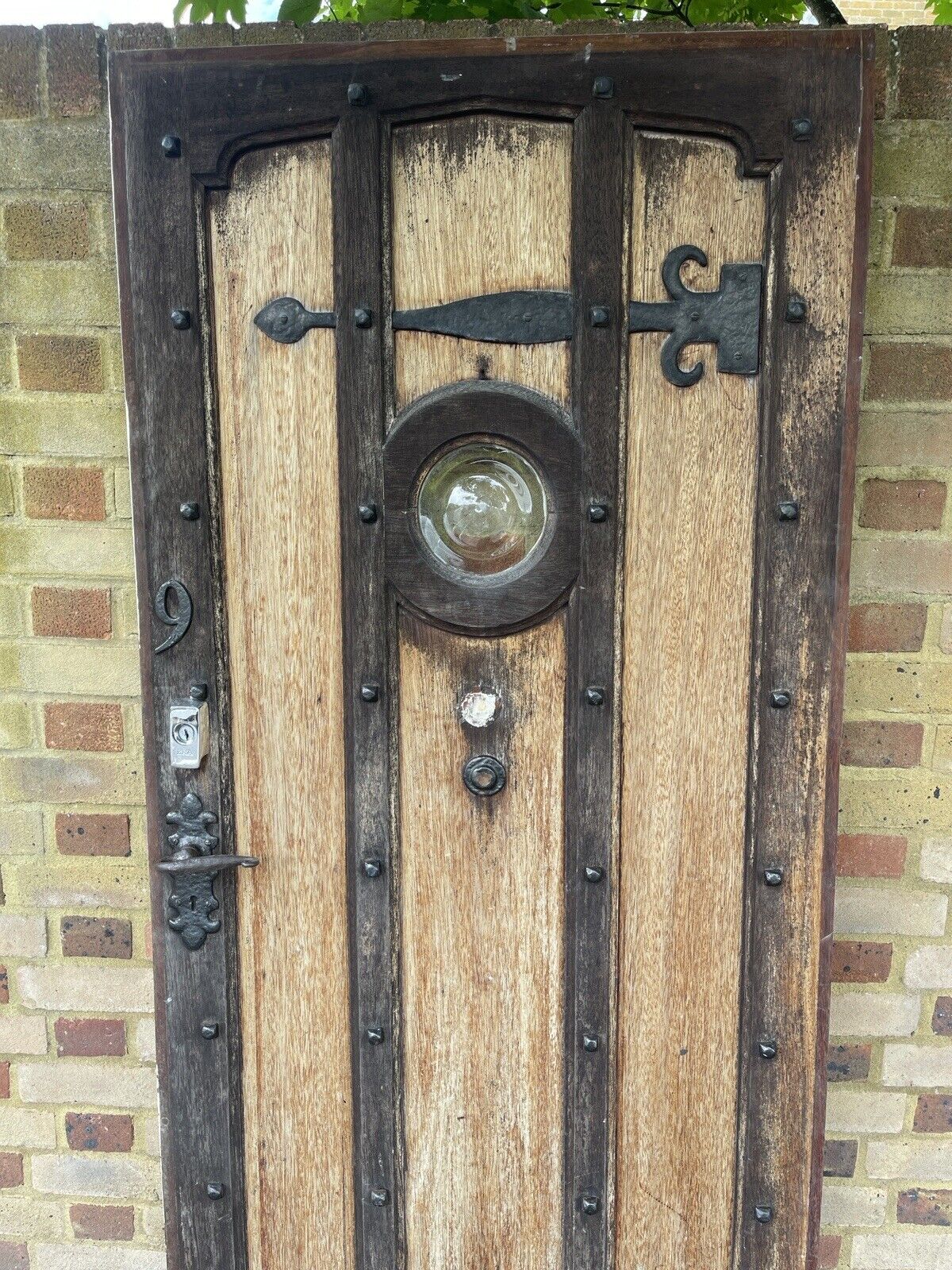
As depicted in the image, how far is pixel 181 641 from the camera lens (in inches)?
55.2

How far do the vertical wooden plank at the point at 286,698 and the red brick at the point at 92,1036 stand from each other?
23cm

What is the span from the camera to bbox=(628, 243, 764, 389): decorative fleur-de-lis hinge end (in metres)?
1.29

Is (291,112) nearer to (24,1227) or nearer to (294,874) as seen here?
(294,874)

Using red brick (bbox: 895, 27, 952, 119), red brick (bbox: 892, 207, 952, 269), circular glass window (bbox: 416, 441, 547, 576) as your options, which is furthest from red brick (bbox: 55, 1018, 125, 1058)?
red brick (bbox: 895, 27, 952, 119)

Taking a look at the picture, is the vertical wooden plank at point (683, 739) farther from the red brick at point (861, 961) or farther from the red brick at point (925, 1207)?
the red brick at point (925, 1207)

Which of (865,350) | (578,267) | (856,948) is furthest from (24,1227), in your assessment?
(865,350)

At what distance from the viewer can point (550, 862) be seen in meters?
1.43

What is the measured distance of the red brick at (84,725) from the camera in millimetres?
1503

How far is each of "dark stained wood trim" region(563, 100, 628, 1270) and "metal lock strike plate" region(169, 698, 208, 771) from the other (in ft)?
1.63

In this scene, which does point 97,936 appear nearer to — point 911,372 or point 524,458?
point 524,458

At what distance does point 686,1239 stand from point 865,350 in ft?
4.21

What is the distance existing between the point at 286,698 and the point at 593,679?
0.42 meters

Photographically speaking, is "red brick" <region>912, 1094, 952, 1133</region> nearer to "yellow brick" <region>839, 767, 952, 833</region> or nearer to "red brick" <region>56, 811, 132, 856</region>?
"yellow brick" <region>839, 767, 952, 833</region>

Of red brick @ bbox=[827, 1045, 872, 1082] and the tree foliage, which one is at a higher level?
the tree foliage
